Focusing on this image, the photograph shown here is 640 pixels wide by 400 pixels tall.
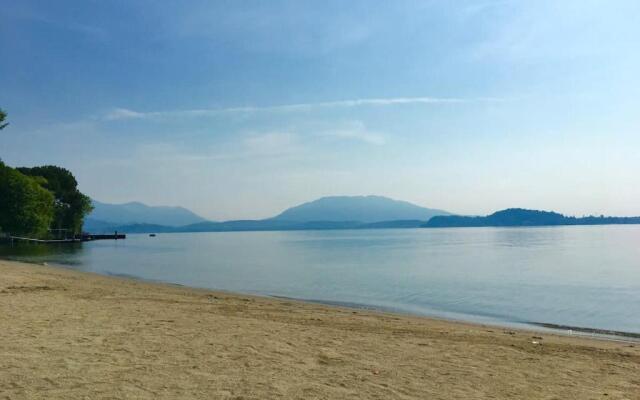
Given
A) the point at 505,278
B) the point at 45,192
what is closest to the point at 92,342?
the point at 505,278

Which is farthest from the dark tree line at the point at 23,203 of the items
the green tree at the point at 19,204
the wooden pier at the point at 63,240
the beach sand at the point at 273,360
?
the beach sand at the point at 273,360

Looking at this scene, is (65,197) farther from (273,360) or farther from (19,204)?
(273,360)

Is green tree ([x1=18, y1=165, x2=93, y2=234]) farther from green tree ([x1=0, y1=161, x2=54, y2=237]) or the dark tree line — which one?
green tree ([x1=0, y1=161, x2=54, y2=237])

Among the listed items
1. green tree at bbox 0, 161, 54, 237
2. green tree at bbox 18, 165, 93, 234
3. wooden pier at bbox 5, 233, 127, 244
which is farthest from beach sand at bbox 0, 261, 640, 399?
green tree at bbox 18, 165, 93, 234

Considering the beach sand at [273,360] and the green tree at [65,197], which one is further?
the green tree at [65,197]

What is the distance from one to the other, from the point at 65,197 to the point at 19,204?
31.9m

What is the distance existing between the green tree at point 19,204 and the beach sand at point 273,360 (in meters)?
71.0

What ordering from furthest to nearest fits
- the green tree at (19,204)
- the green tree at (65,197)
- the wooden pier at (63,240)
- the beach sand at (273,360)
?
the green tree at (65,197)
the wooden pier at (63,240)
the green tree at (19,204)
the beach sand at (273,360)

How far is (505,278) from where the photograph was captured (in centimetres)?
3656

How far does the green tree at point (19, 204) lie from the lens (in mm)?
74438

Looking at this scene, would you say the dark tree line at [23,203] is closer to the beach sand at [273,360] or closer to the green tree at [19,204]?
the green tree at [19,204]

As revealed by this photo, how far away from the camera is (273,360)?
29.9 feet

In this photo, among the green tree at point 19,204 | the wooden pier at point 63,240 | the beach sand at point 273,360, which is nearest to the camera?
the beach sand at point 273,360

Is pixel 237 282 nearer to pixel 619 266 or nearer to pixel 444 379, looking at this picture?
pixel 444 379
